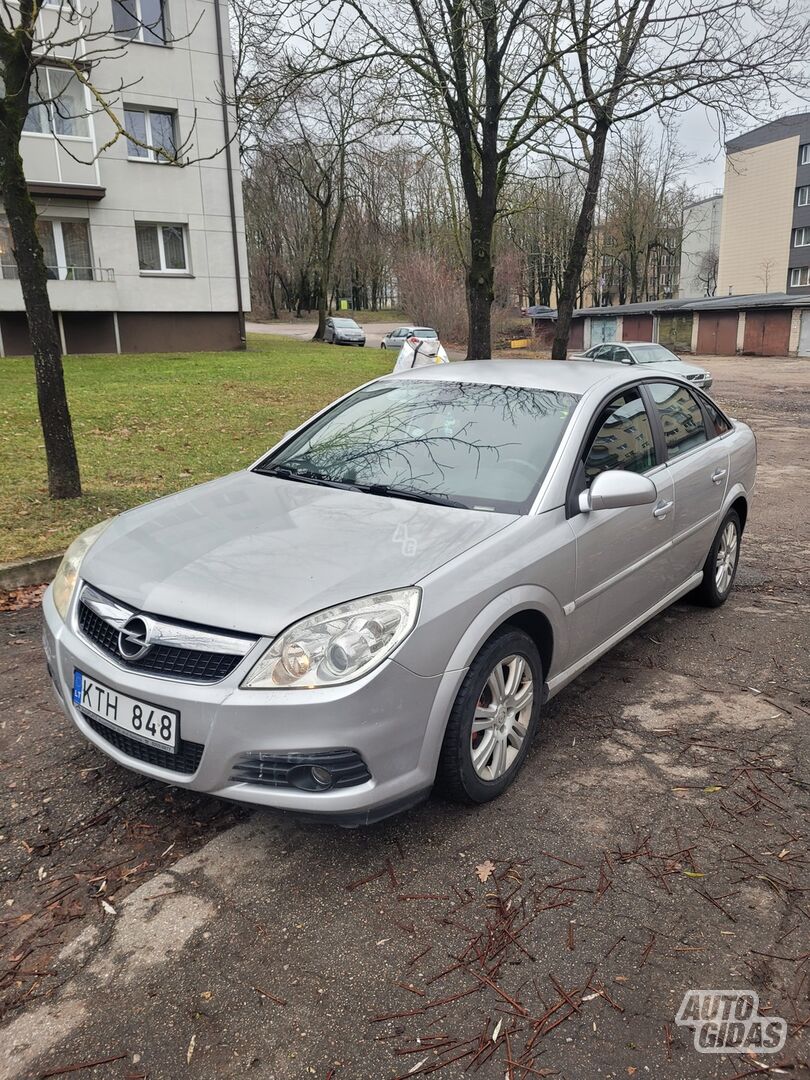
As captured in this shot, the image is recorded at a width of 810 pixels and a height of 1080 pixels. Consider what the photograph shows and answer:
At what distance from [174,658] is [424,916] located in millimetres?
1144

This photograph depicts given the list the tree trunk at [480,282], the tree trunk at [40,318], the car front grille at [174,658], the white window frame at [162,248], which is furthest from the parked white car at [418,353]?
the white window frame at [162,248]

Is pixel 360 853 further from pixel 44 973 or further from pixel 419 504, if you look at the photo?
pixel 419 504

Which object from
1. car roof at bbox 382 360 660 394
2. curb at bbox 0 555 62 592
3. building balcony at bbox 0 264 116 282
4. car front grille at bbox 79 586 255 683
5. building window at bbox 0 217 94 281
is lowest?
curb at bbox 0 555 62 592

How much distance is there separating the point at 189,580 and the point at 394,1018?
150cm

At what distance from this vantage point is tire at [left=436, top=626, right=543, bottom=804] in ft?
9.32

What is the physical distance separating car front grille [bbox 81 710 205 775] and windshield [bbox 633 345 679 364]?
61.9ft

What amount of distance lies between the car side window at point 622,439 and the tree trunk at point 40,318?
481cm

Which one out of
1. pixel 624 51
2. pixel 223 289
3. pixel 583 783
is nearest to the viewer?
pixel 583 783

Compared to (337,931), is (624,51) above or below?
above

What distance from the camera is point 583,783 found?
3.28 meters

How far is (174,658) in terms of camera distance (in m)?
2.67

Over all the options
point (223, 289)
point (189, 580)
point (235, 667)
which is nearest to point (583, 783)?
point (235, 667)

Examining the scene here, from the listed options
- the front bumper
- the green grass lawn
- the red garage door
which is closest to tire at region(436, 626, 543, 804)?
the front bumper

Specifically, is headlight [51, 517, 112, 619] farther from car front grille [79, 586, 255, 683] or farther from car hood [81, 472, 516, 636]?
car front grille [79, 586, 255, 683]
